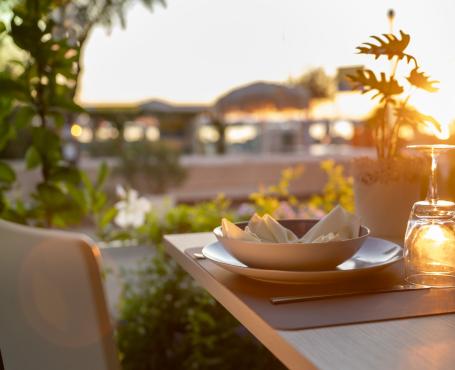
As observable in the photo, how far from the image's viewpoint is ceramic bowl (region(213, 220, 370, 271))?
3.13ft

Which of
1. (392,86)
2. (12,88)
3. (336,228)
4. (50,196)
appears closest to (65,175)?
(50,196)

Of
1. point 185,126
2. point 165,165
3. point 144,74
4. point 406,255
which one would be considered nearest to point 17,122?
point 406,255

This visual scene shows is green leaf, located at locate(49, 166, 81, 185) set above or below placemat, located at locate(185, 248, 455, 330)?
above

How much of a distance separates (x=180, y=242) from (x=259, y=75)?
295cm

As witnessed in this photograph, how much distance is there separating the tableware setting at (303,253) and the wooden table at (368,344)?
0.11 m

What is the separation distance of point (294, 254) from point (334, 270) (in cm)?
6

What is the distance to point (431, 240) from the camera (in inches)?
41.6

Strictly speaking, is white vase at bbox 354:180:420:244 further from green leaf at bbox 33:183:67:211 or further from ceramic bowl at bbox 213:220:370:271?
green leaf at bbox 33:183:67:211

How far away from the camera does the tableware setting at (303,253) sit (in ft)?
3.13

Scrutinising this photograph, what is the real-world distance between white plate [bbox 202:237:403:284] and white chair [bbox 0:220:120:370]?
31cm

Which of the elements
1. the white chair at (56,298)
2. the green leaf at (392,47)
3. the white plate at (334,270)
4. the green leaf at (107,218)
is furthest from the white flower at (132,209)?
the white chair at (56,298)

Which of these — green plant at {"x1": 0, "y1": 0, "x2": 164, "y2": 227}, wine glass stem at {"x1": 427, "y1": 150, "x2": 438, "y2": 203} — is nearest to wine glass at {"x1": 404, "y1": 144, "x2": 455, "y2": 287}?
wine glass stem at {"x1": 427, "y1": 150, "x2": 438, "y2": 203}

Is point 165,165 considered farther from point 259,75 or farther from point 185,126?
point 185,126

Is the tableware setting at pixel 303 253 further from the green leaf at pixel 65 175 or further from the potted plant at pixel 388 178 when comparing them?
the green leaf at pixel 65 175
